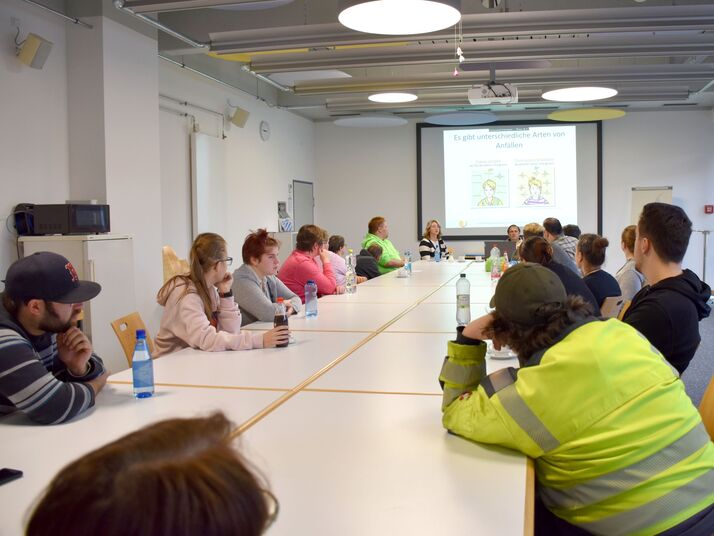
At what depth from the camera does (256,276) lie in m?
4.04

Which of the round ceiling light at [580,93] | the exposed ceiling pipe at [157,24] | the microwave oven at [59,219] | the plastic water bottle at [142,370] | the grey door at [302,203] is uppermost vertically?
the exposed ceiling pipe at [157,24]

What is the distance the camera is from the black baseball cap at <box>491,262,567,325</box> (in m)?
1.75

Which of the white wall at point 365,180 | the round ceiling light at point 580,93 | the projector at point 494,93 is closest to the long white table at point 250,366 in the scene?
the projector at point 494,93

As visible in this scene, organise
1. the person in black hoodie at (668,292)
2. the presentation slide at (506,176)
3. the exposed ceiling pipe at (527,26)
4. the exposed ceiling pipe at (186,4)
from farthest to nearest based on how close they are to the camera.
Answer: the presentation slide at (506,176)
the exposed ceiling pipe at (527,26)
the exposed ceiling pipe at (186,4)
the person in black hoodie at (668,292)

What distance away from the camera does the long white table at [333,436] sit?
4.66 ft

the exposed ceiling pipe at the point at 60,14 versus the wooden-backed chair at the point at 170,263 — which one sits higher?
the exposed ceiling pipe at the point at 60,14

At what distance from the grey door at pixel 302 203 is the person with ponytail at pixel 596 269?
285 inches

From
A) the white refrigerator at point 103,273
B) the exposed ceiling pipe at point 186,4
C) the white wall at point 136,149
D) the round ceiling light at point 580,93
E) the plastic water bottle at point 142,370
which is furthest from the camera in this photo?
the round ceiling light at point 580,93

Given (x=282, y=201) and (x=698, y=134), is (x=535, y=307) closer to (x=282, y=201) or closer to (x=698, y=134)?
(x=282, y=201)

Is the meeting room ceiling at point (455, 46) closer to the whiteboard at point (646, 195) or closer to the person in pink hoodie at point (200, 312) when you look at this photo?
the whiteboard at point (646, 195)

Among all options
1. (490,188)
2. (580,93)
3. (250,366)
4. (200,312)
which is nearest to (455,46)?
(580,93)

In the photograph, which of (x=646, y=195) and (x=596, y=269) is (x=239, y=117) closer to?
(x=596, y=269)

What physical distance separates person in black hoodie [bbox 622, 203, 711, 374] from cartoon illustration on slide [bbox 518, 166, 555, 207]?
9026 millimetres

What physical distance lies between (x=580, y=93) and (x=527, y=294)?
574 cm
